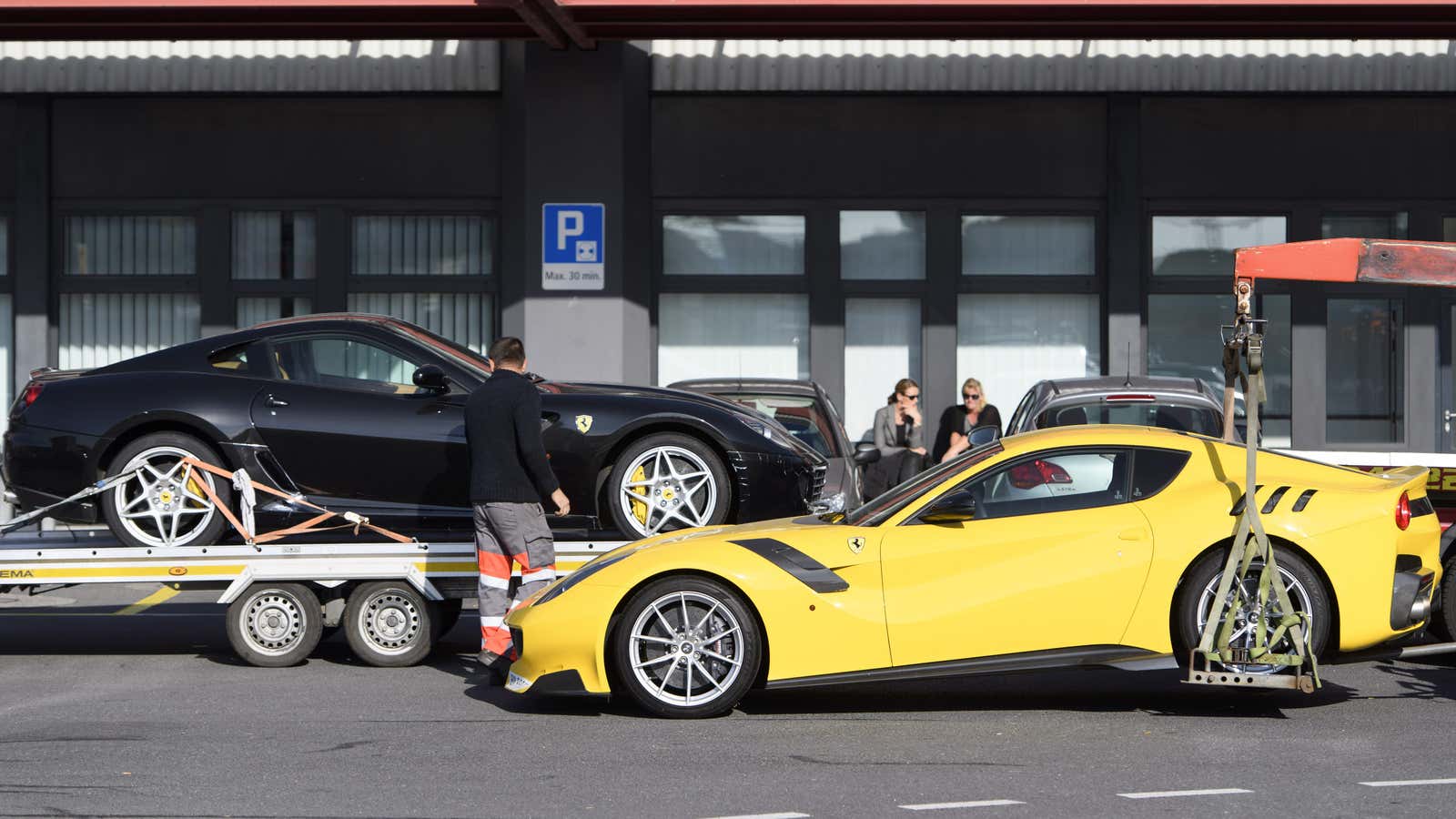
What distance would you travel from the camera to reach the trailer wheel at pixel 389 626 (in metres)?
10.1

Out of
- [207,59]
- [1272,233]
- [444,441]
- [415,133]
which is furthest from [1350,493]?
[207,59]

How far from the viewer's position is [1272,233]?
18.7m

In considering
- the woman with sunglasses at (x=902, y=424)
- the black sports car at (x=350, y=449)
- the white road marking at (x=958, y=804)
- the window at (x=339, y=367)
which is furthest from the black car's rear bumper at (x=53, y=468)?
the woman with sunglasses at (x=902, y=424)

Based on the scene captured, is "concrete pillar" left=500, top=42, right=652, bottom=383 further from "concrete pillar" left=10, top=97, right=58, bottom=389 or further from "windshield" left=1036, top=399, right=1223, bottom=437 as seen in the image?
"windshield" left=1036, top=399, right=1223, bottom=437

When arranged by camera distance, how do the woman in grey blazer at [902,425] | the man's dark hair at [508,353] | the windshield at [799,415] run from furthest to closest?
1. the woman in grey blazer at [902,425]
2. the windshield at [799,415]
3. the man's dark hair at [508,353]

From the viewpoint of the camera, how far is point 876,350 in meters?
18.9

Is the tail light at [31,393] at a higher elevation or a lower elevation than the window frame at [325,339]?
lower

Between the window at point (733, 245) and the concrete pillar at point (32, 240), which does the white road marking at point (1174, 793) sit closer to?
the window at point (733, 245)

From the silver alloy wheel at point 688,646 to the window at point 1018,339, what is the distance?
11.1 metres

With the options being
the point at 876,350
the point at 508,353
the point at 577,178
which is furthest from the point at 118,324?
the point at 508,353

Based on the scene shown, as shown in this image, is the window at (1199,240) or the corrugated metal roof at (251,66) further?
the window at (1199,240)

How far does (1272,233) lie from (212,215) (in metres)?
11.2

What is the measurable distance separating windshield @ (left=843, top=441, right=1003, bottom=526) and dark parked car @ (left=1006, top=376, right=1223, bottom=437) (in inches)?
125

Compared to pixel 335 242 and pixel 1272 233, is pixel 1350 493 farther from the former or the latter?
pixel 335 242
